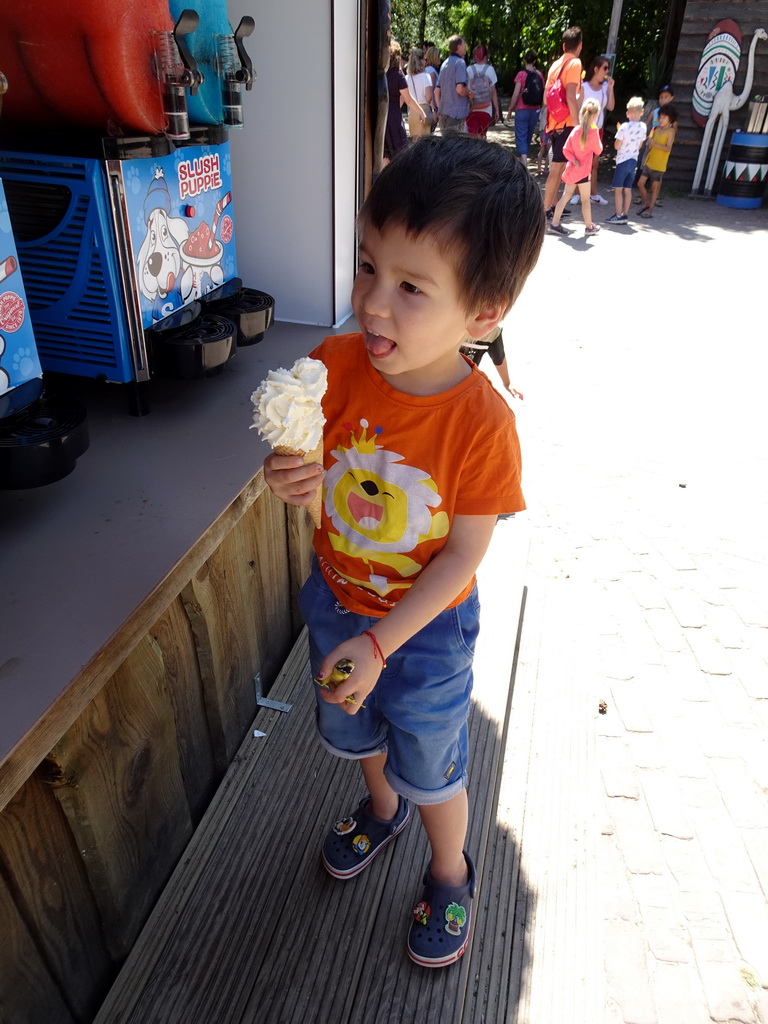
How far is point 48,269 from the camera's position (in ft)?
5.32

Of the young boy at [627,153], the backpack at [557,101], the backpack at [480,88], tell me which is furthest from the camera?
the backpack at [480,88]

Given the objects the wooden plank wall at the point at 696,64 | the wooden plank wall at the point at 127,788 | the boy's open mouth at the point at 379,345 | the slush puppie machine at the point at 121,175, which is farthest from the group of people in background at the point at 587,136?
the boy's open mouth at the point at 379,345

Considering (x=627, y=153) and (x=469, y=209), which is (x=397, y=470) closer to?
(x=469, y=209)

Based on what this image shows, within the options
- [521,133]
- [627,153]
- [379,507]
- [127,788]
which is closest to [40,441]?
[379,507]

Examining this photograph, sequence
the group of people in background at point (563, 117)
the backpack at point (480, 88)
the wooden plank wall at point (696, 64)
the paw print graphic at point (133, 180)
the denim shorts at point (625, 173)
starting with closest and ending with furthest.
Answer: the paw print graphic at point (133, 180) < the group of people in background at point (563, 117) < the denim shorts at point (625, 173) < the wooden plank wall at point (696, 64) < the backpack at point (480, 88)

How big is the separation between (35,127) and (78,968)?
176cm

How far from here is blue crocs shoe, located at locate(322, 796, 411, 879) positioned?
5.67 feet

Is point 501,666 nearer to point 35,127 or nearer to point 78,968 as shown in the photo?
point 78,968

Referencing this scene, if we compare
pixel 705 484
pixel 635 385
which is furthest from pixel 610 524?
pixel 635 385

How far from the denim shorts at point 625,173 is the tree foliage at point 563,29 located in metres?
5.16

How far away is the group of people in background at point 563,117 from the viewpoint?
25.3 feet

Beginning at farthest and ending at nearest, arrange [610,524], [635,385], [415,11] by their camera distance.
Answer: [415,11] → [635,385] → [610,524]

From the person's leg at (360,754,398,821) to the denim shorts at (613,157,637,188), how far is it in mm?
8806

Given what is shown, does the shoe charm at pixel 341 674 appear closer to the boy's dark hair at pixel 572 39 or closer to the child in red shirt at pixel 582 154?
the child in red shirt at pixel 582 154
